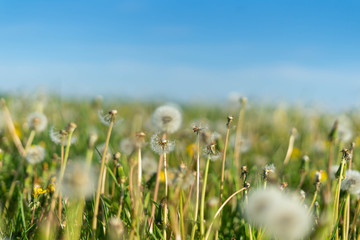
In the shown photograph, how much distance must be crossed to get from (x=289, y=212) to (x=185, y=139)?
230cm

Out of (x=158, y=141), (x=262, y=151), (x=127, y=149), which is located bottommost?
(x=262, y=151)

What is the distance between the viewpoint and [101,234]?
4.10ft

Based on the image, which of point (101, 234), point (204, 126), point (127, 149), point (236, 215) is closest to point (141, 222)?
point (101, 234)

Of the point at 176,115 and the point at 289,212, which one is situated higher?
the point at 176,115

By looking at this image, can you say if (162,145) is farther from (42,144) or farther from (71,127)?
(42,144)

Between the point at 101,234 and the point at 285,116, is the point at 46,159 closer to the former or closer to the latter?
the point at 101,234

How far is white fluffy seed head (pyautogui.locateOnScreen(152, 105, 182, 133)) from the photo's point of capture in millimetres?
1558

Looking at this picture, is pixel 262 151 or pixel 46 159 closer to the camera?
pixel 46 159

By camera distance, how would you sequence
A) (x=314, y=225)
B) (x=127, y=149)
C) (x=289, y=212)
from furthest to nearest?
(x=127, y=149)
(x=314, y=225)
(x=289, y=212)

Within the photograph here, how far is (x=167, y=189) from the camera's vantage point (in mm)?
1200

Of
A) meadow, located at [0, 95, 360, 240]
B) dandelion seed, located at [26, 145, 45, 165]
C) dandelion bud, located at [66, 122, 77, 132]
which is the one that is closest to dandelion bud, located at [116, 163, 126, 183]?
meadow, located at [0, 95, 360, 240]

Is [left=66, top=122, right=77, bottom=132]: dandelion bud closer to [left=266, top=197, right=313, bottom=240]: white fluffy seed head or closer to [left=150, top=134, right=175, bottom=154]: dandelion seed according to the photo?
[left=150, top=134, right=175, bottom=154]: dandelion seed

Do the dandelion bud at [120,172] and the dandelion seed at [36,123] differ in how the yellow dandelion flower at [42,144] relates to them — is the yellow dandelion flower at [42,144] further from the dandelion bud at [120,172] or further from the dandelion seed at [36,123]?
the dandelion bud at [120,172]

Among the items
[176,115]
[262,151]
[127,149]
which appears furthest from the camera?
[262,151]
